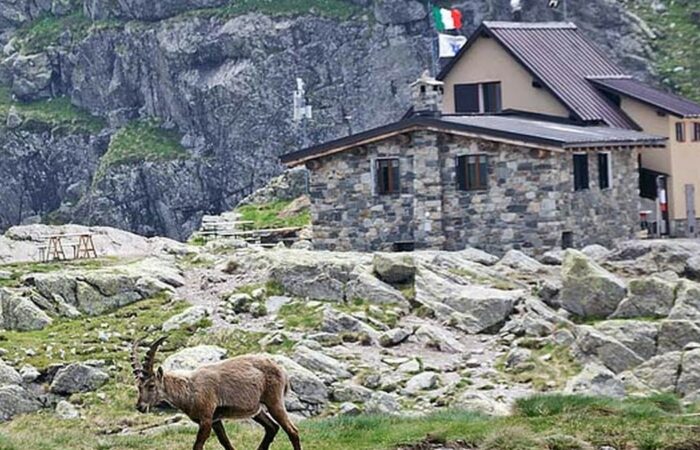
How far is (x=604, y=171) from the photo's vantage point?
193 feet

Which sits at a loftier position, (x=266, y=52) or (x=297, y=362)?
(x=266, y=52)

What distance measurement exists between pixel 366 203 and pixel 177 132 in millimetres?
82119

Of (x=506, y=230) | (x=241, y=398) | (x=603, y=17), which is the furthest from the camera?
(x=603, y=17)

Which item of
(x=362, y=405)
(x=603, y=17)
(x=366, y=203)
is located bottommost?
(x=362, y=405)

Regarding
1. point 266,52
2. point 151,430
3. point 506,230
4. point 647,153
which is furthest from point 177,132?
point 151,430

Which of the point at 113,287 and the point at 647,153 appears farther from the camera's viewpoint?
the point at 647,153

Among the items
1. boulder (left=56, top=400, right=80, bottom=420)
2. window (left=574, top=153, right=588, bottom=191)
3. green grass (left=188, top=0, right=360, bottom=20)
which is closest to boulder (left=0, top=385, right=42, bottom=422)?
boulder (left=56, top=400, right=80, bottom=420)

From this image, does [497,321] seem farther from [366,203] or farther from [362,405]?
[366,203]

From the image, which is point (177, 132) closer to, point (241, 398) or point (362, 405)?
point (362, 405)

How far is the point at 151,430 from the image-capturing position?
32.7 m

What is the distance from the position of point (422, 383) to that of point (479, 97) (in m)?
29.4

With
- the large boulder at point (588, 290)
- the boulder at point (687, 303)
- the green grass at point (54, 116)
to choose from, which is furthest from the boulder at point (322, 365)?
the green grass at point (54, 116)

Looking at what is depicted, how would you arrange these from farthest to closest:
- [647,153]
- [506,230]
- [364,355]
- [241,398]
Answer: [647,153]
[506,230]
[364,355]
[241,398]

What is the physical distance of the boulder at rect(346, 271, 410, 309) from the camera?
45500 millimetres
